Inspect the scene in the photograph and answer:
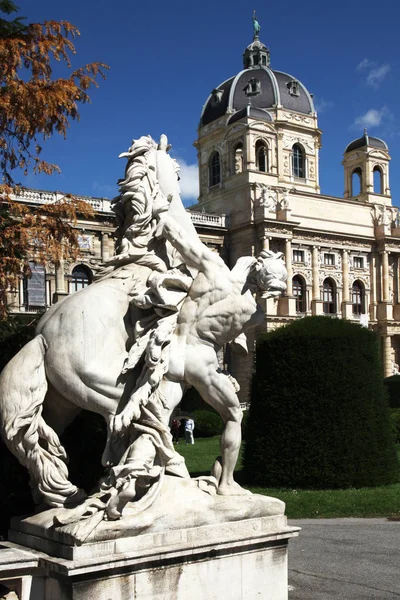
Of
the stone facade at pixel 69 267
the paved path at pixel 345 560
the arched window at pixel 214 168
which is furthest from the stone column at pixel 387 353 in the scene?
the paved path at pixel 345 560

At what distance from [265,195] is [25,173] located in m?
31.6

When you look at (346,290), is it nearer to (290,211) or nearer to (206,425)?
(290,211)

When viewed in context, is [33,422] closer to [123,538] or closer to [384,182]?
[123,538]

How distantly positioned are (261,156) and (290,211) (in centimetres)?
634

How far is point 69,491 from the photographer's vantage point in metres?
2.99

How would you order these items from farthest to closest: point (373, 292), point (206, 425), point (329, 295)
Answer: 1. point (373, 292)
2. point (329, 295)
3. point (206, 425)

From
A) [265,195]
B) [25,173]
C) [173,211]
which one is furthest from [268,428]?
[265,195]

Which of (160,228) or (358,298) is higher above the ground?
(358,298)

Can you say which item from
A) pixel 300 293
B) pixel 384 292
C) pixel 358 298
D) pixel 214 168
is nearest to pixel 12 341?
pixel 300 293

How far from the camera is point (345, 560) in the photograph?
17.7 ft

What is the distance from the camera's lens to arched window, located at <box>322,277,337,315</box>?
43.1 metres

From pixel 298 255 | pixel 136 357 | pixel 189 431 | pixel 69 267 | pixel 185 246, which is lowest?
pixel 189 431

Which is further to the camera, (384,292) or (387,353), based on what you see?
(384,292)

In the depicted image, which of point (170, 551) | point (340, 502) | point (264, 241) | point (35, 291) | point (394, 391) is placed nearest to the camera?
point (170, 551)
